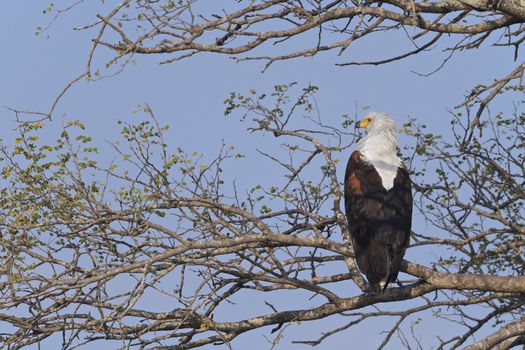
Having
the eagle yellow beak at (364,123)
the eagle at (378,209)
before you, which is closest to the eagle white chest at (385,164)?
the eagle at (378,209)

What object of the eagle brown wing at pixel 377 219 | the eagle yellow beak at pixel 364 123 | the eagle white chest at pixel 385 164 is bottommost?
the eagle brown wing at pixel 377 219

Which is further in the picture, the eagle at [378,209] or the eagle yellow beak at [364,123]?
the eagle yellow beak at [364,123]

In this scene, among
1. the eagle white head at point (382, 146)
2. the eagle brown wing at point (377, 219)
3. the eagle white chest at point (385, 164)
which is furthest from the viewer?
the eagle white head at point (382, 146)

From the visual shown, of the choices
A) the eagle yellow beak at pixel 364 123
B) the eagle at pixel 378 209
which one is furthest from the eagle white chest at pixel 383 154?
the eagle yellow beak at pixel 364 123

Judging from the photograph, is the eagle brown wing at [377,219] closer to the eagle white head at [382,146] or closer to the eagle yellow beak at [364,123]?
the eagle white head at [382,146]

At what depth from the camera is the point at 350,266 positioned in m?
8.83

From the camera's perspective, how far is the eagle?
8344mm

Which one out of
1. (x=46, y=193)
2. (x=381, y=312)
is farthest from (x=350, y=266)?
(x=46, y=193)

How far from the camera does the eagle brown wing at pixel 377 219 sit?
8320 mm

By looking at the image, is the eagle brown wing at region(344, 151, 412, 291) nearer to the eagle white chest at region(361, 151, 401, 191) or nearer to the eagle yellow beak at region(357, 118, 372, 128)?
the eagle white chest at region(361, 151, 401, 191)

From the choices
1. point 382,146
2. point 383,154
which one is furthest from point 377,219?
point 382,146

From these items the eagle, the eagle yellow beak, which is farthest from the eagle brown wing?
the eagle yellow beak

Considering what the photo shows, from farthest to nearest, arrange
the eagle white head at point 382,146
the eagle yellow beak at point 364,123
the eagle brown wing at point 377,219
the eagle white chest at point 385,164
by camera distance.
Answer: the eagle yellow beak at point 364,123 → the eagle white head at point 382,146 → the eagle white chest at point 385,164 → the eagle brown wing at point 377,219

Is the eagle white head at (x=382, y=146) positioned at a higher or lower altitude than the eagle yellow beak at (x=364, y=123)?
lower
